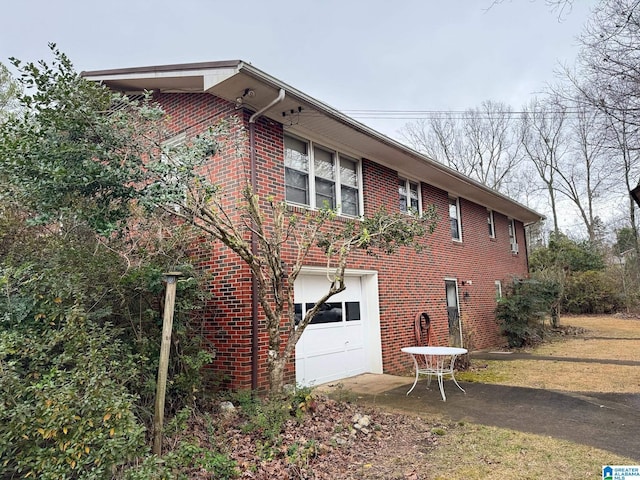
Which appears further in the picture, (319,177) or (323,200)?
(319,177)

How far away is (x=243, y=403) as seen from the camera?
520 centimetres

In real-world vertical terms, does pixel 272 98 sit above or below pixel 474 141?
below

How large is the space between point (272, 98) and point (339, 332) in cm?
445

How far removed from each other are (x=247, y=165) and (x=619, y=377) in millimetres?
7886

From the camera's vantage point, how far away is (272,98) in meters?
6.36

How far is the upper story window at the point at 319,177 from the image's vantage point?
7371 millimetres

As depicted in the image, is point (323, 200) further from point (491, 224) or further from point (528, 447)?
point (491, 224)

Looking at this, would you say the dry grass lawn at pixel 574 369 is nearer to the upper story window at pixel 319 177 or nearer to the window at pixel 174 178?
the upper story window at pixel 319 177

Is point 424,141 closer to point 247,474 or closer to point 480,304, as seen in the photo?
point 480,304

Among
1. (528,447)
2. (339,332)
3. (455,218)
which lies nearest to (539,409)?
(528,447)

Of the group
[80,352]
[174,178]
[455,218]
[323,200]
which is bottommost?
[80,352]

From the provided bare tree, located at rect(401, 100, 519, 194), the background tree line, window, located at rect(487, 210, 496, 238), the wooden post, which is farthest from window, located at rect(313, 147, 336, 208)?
bare tree, located at rect(401, 100, 519, 194)

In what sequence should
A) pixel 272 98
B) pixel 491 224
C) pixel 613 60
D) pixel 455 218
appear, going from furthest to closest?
pixel 491 224 → pixel 455 218 → pixel 272 98 → pixel 613 60

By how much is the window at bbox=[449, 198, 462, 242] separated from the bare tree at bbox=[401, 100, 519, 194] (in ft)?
55.6
